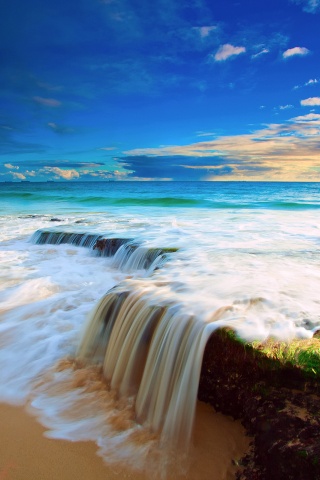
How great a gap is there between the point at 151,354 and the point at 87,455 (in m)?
1.08

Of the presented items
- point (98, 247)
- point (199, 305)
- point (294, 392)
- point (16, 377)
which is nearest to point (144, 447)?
point (294, 392)

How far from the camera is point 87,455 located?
279 centimetres

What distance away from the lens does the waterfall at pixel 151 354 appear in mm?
3078

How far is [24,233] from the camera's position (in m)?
13.3

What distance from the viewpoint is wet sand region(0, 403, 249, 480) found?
2.56m

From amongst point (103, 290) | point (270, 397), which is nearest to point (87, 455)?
point (270, 397)

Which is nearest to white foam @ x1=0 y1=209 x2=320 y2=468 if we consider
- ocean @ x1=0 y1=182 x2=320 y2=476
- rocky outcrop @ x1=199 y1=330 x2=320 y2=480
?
ocean @ x1=0 y1=182 x2=320 y2=476

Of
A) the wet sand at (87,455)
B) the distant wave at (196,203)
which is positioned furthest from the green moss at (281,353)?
the distant wave at (196,203)

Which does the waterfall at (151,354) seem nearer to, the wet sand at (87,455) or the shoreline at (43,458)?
the wet sand at (87,455)

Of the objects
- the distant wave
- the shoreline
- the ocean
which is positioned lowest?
the shoreline

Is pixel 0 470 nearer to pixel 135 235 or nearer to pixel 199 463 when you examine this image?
pixel 199 463

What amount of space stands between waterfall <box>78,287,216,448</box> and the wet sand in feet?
0.57

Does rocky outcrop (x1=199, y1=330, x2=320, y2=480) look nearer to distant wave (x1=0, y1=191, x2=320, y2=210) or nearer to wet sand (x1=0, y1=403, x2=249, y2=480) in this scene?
wet sand (x1=0, y1=403, x2=249, y2=480)

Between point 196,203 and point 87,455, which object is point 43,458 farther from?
point 196,203
